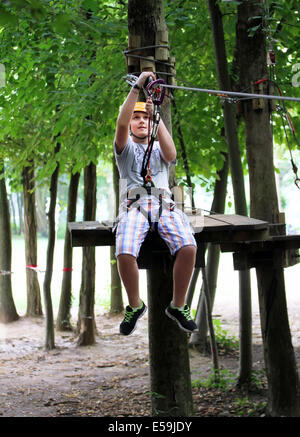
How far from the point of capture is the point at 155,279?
16.0ft

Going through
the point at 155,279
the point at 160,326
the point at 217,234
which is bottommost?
the point at 160,326

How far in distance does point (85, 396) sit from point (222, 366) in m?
2.35

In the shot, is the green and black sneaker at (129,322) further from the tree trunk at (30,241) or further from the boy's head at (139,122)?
the tree trunk at (30,241)

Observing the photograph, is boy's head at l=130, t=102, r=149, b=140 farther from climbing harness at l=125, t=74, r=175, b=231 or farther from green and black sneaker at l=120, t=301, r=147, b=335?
green and black sneaker at l=120, t=301, r=147, b=335

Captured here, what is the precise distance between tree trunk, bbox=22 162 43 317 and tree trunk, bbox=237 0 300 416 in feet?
22.9

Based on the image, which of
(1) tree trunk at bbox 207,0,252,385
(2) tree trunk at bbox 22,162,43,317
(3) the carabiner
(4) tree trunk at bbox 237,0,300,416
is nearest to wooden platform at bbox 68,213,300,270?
(3) the carabiner

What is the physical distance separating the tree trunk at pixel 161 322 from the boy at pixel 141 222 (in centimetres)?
70

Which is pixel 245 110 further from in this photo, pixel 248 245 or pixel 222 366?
pixel 222 366

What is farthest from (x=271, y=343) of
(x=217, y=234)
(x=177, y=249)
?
(x=177, y=249)

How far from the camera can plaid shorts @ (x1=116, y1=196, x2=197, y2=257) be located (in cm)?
364

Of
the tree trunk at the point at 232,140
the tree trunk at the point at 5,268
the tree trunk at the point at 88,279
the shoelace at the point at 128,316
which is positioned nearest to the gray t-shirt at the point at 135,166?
the shoelace at the point at 128,316

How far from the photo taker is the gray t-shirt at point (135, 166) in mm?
3988

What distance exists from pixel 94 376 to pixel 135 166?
5942 mm

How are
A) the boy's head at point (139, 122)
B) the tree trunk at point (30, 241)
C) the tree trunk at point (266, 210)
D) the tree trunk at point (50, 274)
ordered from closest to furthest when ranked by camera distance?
the boy's head at point (139, 122) < the tree trunk at point (266, 210) < the tree trunk at point (50, 274) < the tree trunk at point (30, 241)
